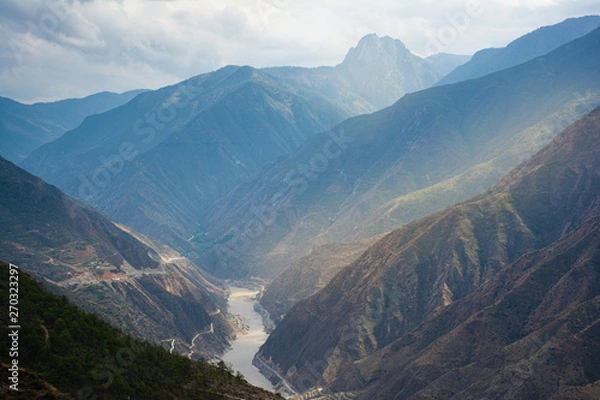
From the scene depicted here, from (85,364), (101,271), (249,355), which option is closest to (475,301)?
(249,355)

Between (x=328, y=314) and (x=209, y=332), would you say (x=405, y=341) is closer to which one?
(x=328, y=314)

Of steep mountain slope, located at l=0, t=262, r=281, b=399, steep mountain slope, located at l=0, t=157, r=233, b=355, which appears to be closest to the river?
steep mountain slope, located at l=0, t=157, r=233, b=355

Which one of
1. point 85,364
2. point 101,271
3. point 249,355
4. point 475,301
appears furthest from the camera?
point 249,355

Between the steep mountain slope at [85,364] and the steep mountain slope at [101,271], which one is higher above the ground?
the steep mountain slope at [101,271]

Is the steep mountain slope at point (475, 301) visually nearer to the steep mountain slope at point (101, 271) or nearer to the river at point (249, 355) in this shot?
the river at point (249, 355)

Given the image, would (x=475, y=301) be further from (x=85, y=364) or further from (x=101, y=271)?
(x=101, y=271)

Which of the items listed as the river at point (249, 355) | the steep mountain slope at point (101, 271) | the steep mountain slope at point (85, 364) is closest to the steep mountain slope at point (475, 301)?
the river at point (249, 355)
